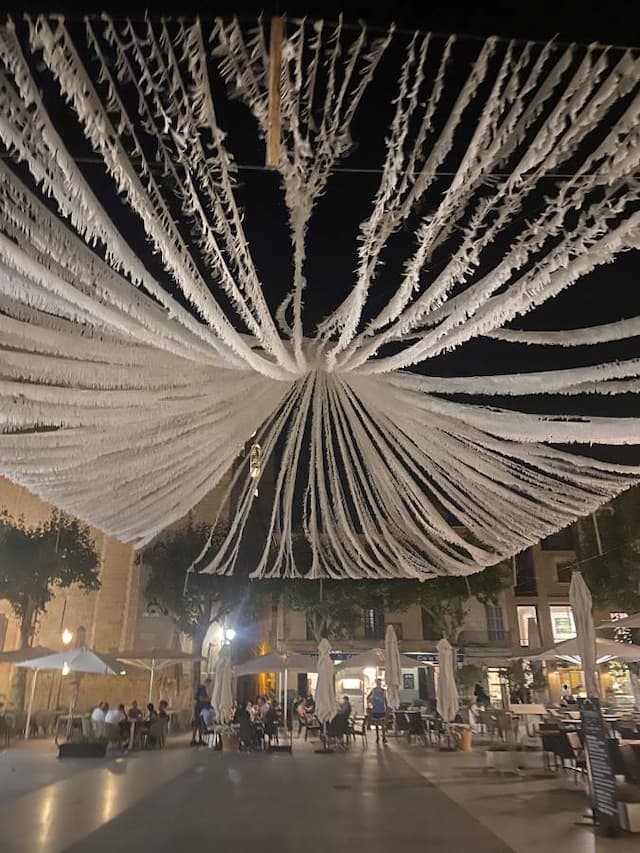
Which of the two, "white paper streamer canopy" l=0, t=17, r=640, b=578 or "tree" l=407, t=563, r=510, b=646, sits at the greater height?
"tree" l=407, t=563, r=510, b=646

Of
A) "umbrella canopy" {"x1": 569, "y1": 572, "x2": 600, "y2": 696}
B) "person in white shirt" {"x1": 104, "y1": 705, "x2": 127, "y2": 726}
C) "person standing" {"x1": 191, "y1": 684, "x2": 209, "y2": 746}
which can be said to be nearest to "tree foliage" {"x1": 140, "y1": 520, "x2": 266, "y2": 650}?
"person standing" {"x1": 191, "y1": 684, "x2": 209, "y2": 746}

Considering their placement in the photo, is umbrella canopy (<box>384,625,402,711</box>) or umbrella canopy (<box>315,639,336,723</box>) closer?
umbrella canopy (<box>315,639,336,723</box>)

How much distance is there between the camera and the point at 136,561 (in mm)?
19938

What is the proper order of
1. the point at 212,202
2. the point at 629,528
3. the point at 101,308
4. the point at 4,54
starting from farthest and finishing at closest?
1. the point at 629,528
2. the point at 101,308
3. the point at 212,202
4. the point at 4,54

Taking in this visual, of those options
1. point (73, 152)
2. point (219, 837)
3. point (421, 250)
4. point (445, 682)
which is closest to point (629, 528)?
point (445, 682)

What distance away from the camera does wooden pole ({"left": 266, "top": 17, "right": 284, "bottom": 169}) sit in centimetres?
158

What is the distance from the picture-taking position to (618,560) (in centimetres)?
1484

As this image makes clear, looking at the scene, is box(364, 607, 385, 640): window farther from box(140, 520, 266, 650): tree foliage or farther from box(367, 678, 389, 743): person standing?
box(367, 678, 389, 743): person standing

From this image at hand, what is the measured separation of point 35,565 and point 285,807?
11.1m

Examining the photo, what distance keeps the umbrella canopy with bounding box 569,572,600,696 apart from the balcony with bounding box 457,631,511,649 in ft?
55.6

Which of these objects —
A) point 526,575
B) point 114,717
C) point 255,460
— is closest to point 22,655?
point 114,717

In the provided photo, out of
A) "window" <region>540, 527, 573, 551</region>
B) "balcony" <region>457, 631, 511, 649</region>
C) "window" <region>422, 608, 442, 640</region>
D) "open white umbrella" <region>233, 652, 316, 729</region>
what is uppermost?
"window" <region>540, 527, 573, 551</region>

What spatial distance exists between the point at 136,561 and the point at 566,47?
2028cm

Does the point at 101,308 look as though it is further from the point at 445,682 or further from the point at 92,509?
the point at 445,682
